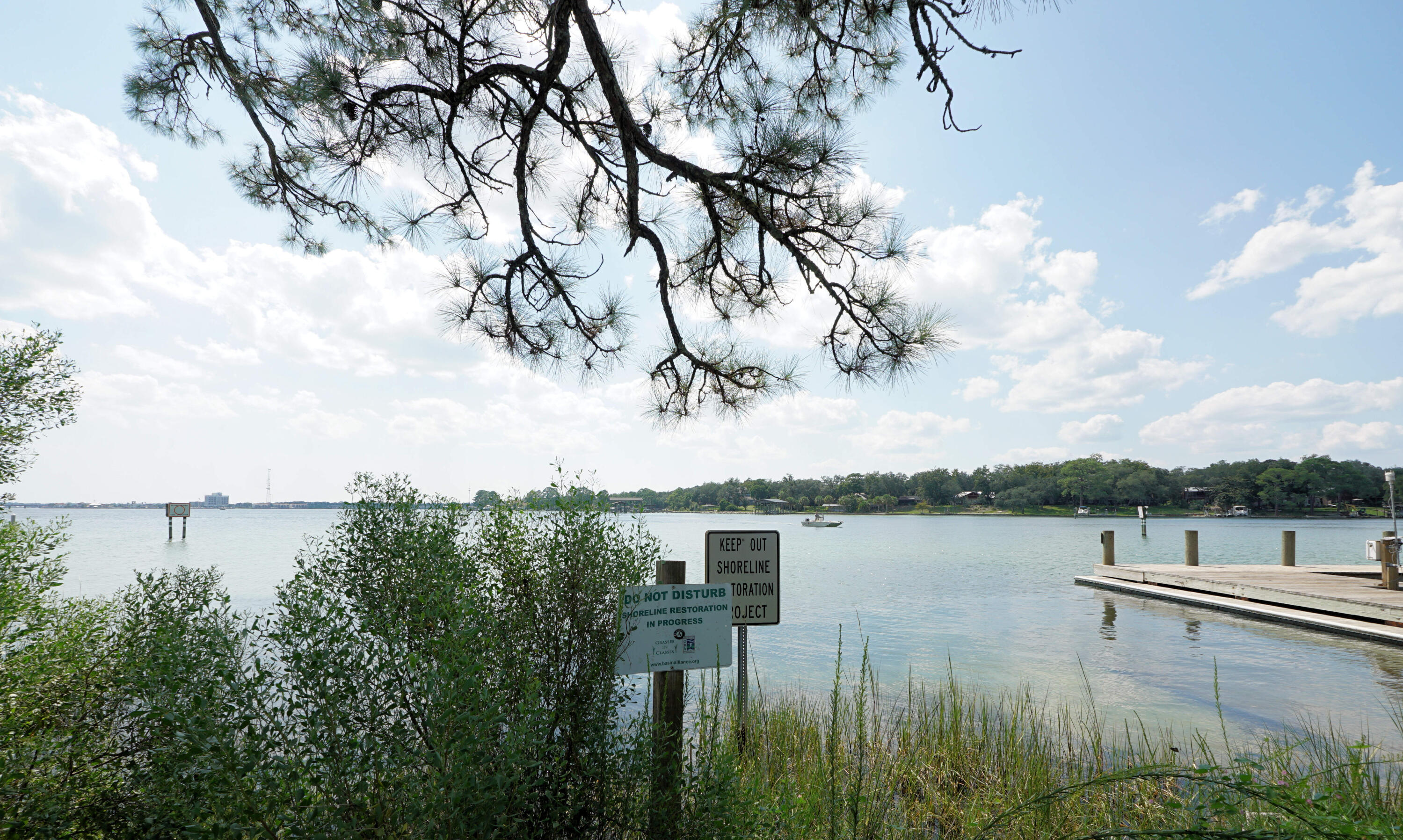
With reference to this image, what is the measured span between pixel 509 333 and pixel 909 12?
11.0 ft

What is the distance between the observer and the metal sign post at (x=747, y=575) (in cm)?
455

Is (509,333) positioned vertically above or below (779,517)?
above

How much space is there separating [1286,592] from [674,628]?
1370cm

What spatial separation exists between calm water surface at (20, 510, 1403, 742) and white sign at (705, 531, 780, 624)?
2.56 m

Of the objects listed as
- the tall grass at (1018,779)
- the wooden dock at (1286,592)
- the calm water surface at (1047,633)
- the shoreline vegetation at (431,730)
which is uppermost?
the shoreline vegetation at (431,730)

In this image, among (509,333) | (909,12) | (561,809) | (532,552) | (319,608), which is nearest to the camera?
(319,608)

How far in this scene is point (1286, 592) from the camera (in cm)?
1158

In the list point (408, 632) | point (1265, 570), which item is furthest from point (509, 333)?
point (1265, 570)

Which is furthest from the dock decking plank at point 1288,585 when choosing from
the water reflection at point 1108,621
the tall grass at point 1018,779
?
the tall grass at point 1018,779

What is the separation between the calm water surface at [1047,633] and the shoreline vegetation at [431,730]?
0.84 m

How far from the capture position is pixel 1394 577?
11430 mm

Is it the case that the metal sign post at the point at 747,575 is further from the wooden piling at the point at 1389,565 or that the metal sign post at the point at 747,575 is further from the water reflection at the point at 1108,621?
the wooden piling at the point at 1389,565

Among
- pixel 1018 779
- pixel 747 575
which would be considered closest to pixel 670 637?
pixel 747 575

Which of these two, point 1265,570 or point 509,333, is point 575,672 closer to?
point 509,333
